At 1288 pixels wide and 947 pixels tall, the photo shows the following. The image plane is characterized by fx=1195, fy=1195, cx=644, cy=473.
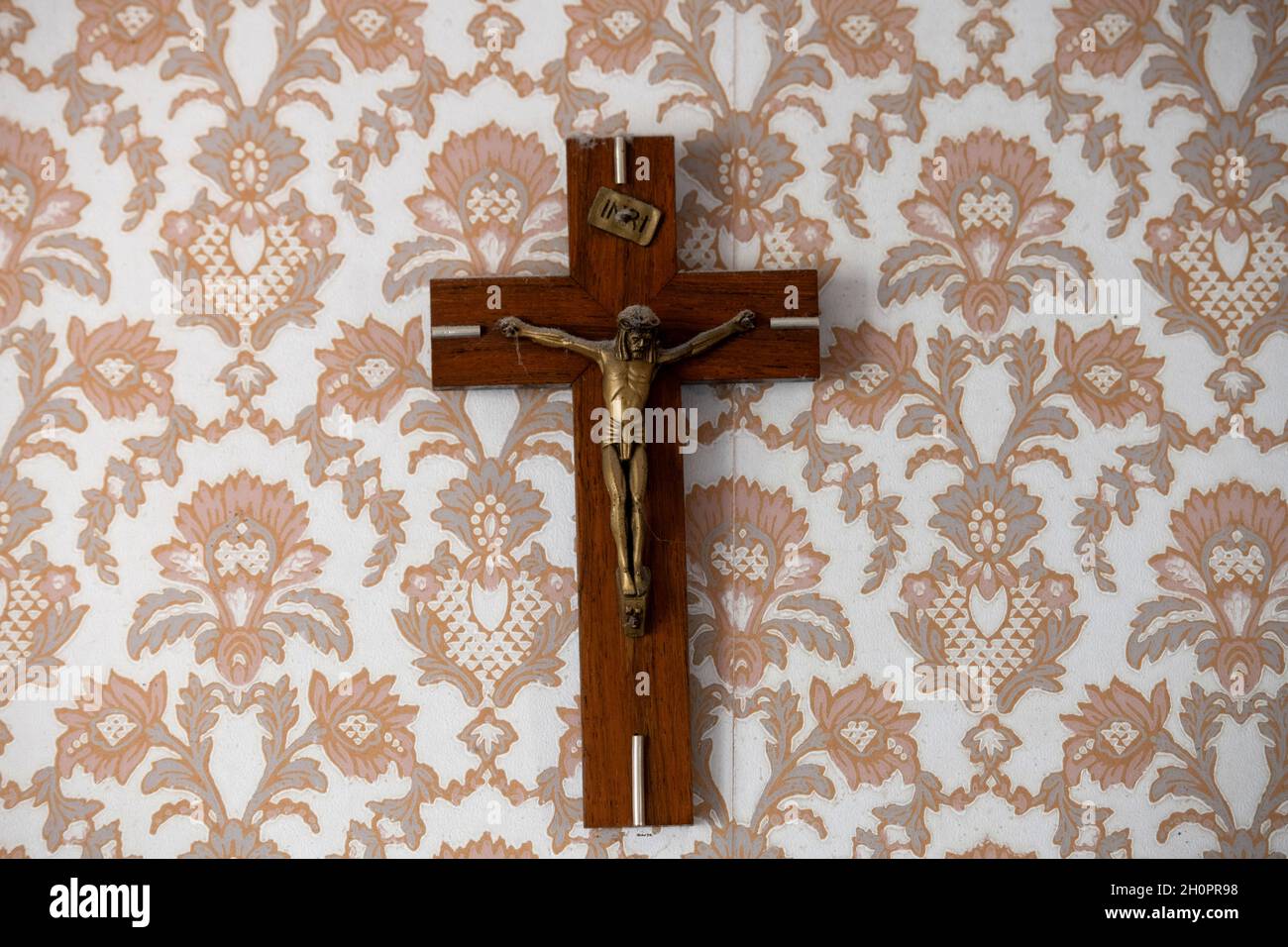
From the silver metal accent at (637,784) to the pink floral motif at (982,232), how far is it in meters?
0.72

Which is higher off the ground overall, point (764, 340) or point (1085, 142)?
point (1085, 142)

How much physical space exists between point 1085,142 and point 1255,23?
1.01 ft

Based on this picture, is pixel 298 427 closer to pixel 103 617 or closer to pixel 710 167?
pixel 103 617

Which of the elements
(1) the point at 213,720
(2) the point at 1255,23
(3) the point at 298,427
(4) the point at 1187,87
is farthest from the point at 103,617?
(2) the point at 1255,23

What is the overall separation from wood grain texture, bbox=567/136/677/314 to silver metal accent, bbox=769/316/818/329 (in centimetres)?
Answer: 16

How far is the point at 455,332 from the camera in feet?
5.39

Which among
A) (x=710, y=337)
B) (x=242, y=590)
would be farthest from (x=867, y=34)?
(x=242, y=590)

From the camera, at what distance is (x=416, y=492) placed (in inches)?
66.9

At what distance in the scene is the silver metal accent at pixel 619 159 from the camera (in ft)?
5.45

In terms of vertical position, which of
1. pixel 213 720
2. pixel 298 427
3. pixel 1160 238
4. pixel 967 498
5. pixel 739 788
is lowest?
pixel 739 788

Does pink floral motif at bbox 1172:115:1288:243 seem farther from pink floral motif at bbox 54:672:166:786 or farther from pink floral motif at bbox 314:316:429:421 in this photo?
pink floral motif at bbox 54:672:166:786

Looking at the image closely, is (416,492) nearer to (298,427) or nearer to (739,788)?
(298,427)

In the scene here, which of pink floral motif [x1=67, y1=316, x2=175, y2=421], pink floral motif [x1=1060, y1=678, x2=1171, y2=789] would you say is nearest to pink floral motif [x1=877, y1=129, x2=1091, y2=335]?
pink floral motif [x1=1060, y1=678, x2=1171, y2=789]

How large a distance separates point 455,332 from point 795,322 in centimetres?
47
